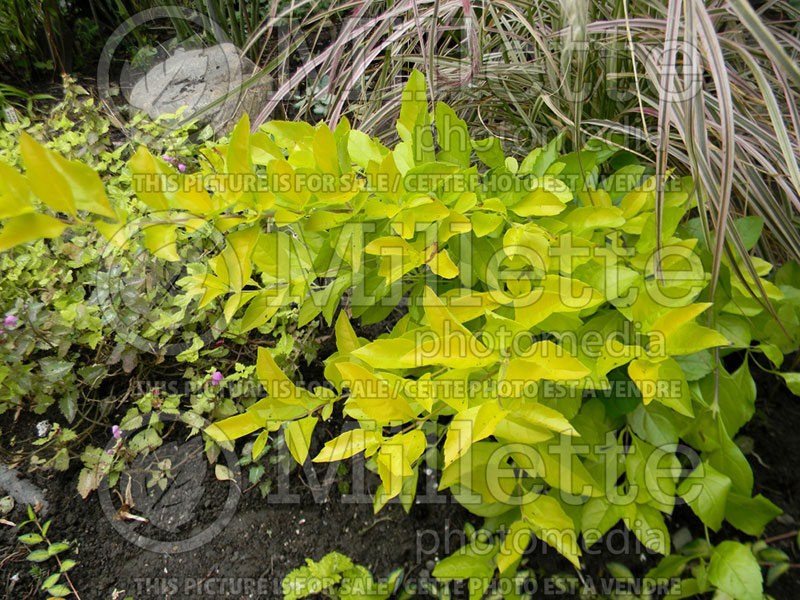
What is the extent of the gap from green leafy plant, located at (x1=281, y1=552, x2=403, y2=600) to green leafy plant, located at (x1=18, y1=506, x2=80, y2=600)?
444mm

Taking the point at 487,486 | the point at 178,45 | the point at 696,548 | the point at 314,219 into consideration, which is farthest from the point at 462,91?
the point at 178,45

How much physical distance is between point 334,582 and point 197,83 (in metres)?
2.05

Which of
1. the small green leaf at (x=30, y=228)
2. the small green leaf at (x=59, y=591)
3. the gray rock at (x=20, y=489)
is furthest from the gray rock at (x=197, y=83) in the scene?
the small green leaf at (x=30, y=228)

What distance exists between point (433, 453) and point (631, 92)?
0.81 m

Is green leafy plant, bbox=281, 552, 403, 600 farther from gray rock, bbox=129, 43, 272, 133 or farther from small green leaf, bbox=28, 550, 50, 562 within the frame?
gray rock, bbox=129, 43, 272, 133

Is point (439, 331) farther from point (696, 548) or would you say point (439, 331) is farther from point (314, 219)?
point (696, 548)

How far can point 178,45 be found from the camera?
2463mm

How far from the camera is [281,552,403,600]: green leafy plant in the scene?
0.95 metres

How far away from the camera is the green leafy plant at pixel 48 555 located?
1.04 metres

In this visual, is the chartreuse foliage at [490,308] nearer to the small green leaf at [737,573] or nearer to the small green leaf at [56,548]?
the small green leaf at [737,573]

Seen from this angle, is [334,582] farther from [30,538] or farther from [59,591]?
[30,538]

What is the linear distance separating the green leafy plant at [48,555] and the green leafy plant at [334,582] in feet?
1.46

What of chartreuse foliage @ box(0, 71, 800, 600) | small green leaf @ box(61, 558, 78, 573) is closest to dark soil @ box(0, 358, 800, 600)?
small green leaf @ box(61, 558, 78, 573)

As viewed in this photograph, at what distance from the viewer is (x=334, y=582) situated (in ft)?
3.23
